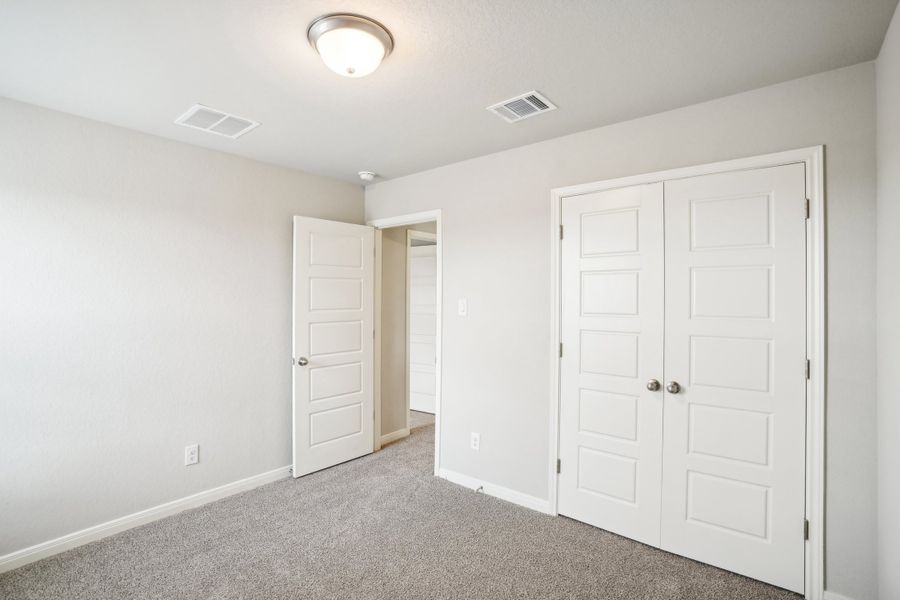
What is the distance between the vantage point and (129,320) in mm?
2697

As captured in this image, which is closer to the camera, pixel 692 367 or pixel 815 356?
pixel 815 356

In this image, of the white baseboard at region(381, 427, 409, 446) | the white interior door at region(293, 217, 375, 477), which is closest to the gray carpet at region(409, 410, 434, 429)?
the white baseboard at region(381, 427, 409, 446)

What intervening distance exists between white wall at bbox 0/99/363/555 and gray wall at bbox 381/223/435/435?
1.01m

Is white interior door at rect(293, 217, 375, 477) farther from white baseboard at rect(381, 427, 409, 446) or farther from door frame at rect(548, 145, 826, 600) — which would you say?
door frame at rect(548, 145, 826, 600)

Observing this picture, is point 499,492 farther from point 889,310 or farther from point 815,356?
point 889,310

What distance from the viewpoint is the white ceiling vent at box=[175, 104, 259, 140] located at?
2442mm

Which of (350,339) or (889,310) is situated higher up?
(889,310)

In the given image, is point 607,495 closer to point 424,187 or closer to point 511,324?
point 511,324

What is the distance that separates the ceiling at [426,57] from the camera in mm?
1594

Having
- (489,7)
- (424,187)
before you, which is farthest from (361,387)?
(489,7)

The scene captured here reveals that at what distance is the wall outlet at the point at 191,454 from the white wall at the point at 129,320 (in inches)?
1.4

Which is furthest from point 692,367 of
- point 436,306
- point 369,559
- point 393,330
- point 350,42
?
point 393,330

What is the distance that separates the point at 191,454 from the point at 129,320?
1.00 m

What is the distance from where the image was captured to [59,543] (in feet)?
7.93
